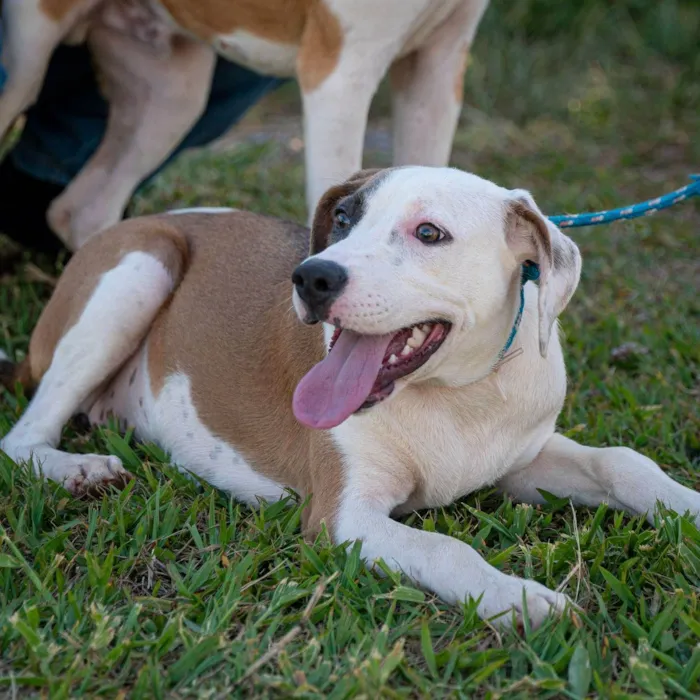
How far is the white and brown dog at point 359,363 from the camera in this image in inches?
109

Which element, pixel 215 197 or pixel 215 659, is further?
pixel 215 197

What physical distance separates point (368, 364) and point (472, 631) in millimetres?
702

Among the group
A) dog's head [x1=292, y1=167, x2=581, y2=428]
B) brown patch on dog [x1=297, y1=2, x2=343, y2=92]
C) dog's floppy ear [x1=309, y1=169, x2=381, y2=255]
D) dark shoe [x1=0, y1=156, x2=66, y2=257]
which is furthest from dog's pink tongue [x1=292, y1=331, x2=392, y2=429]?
dark shoe [x1=0, y1=156, x2=66, y2=257]

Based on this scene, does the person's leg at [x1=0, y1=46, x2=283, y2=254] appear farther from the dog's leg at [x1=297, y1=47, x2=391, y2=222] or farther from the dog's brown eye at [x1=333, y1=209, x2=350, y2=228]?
the dog's brown eye at [x1=333, y1=209, x2=350, y2=228]

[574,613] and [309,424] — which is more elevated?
[309,424]

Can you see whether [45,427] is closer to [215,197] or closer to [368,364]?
[368,364]

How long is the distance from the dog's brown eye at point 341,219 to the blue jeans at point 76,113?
2.61 metres

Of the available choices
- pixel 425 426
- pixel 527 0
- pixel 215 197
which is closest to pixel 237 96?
pixel 215 197

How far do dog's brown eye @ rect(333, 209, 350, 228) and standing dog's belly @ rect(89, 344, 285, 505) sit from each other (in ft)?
2.71

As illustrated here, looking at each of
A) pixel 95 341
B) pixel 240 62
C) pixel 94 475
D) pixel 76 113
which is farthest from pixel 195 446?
pixel 76 113

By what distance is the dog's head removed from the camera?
8.86 ft

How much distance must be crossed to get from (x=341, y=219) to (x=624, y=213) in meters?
1.00

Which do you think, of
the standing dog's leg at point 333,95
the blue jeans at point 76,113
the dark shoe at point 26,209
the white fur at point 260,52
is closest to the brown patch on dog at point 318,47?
the standing dog's leg at point 333,95

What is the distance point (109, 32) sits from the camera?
5016 mm
